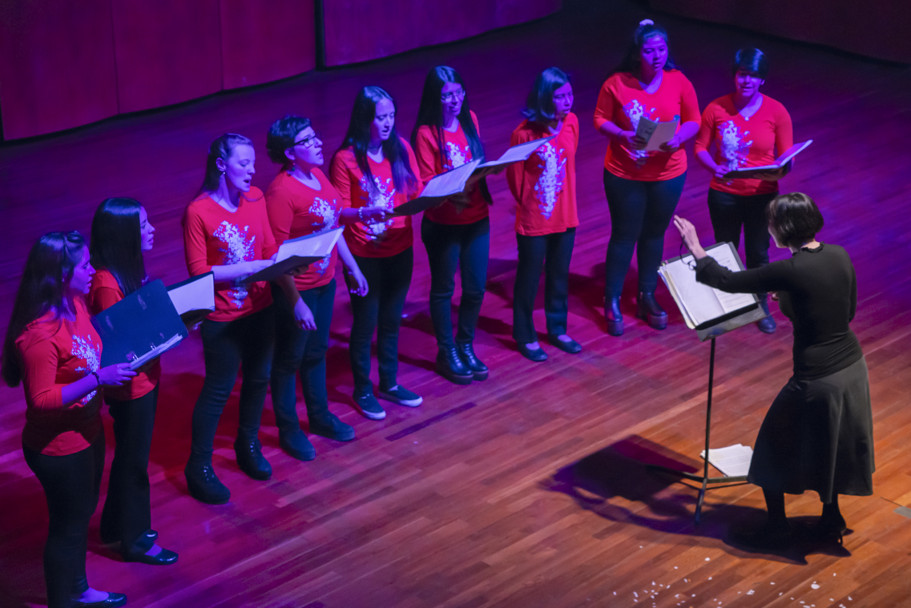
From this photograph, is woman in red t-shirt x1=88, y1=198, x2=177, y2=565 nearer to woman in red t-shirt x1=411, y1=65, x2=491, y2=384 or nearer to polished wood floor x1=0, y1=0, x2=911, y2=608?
polished wood floor x1=0, y1=0, x2=911, y2=608

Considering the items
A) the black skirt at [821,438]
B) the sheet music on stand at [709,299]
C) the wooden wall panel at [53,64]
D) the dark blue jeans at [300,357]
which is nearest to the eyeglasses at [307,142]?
the dark blue jeans at [300,357]

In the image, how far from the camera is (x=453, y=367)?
16.8 ft

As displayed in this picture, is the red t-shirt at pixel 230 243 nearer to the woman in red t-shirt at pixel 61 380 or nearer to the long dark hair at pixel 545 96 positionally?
the woman in red t-shirt at pixel 61 380

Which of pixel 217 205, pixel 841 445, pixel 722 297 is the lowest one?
pixel 841 445

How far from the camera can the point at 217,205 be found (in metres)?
3.90

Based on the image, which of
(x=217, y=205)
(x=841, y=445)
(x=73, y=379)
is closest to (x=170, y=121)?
(x=217, y=205)

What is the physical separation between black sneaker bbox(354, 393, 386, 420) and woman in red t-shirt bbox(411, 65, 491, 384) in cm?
43

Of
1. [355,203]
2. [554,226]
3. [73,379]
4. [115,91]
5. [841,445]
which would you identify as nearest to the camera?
[73,379]

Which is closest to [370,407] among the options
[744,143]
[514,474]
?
[514,474]

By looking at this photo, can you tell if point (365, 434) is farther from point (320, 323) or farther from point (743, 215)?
point (743, 215)

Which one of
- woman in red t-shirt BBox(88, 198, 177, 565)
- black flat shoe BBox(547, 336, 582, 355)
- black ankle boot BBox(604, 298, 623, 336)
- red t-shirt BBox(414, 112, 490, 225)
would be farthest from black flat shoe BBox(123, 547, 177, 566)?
black ankle boot BBox(604, 298, 623, 336)

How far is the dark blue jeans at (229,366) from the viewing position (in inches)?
159

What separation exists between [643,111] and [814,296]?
1.81 meters

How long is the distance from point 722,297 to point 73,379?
2.19 metres
